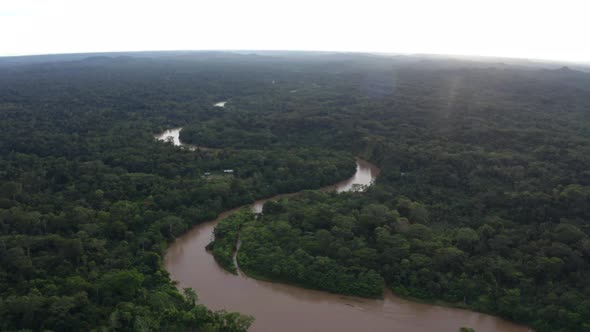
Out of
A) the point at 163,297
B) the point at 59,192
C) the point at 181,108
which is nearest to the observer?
the point at 163,297

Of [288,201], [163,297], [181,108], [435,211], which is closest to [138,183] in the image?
[288,201]

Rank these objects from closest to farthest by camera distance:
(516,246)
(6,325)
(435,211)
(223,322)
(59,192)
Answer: (6,325) → (223,322) → (516,246) → (435,211) → (59,192)

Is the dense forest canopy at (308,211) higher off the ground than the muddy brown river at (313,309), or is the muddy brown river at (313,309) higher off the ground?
the dense forest canopy at (308,211)

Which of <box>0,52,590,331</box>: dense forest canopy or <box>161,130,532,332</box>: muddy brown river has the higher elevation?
<box>0,52,590,331</box>: dense forest canopy

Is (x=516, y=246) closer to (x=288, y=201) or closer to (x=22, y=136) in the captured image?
(x=288, y=201)

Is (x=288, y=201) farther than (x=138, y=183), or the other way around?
(x=138, y=183)
